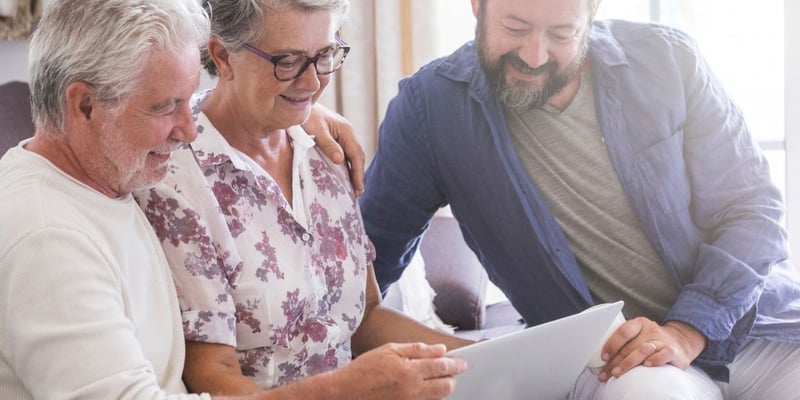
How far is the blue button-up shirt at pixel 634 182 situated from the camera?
72.6 inches

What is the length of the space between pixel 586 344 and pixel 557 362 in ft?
0.20

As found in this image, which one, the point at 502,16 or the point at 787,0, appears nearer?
the point at 502,16

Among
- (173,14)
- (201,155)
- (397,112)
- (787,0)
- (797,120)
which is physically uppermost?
(173,14)

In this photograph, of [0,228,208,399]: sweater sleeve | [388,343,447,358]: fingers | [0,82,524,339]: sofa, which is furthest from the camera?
[0,82,524,339]: sofa

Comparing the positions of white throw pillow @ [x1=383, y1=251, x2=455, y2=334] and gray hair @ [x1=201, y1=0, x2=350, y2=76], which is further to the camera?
white throw pillow @ [x1=383, y1=251, x2=455, y2=334]

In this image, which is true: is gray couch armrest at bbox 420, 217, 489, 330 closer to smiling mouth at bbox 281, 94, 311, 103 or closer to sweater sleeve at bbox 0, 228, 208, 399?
smiling mouth at bbox 281, 94, 311, 103

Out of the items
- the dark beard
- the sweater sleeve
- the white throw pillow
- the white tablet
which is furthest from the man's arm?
the white throw pillow

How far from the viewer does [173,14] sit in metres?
1.32

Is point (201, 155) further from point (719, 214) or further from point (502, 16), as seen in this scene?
point (719, 214)

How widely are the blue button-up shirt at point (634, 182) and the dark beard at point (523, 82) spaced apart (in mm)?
28

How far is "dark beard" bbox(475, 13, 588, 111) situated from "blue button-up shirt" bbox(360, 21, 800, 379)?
0.09 ft

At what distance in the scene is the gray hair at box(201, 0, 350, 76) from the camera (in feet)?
5.03

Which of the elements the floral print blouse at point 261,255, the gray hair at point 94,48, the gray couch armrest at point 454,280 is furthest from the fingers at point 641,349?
the gray couch armrest at point 454,280

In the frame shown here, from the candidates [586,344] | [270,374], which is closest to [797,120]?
[586,344]
